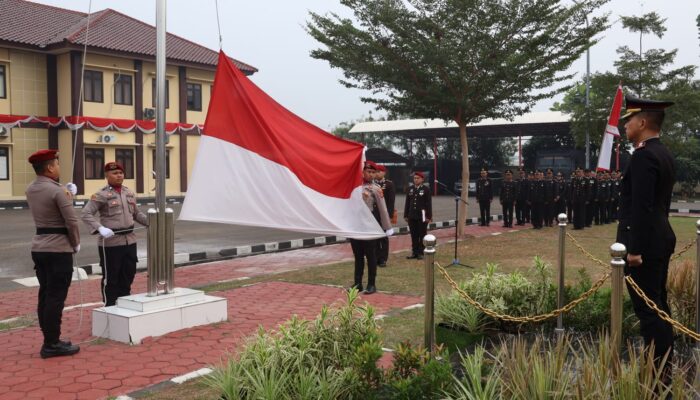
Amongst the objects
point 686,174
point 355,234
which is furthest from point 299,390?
point 686,174

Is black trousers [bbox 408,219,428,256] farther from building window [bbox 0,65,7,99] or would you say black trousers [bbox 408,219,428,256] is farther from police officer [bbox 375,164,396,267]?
building window [bbox 0,65,7,99]

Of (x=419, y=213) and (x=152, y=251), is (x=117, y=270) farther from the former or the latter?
(x=419, y=213)

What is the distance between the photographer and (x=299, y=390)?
3.75 m

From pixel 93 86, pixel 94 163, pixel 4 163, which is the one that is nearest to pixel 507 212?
pixel 94 163

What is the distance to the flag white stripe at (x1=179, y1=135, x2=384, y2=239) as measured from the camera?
5.76 meters

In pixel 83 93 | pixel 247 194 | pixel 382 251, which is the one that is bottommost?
pixel 382 251

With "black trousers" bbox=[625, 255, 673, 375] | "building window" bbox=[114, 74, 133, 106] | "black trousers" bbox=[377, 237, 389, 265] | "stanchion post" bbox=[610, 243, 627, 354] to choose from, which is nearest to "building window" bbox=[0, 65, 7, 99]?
"building window" bbox=[114, 74, 133, 106]

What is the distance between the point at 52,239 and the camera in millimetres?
5727

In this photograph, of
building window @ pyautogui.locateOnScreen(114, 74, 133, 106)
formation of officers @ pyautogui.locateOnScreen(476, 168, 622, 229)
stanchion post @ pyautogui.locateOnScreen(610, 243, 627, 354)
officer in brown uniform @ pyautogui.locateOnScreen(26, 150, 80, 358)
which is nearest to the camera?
stanchion post @ pyautogui.locateOnScreen(610, 243, 627, 354)

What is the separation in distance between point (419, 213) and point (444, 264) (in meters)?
1.37

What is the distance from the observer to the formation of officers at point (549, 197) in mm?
18297

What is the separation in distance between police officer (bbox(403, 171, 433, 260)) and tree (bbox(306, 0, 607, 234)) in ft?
9.45

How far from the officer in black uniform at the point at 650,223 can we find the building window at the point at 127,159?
29047 millimetres

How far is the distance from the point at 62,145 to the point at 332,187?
2677 centimetres
